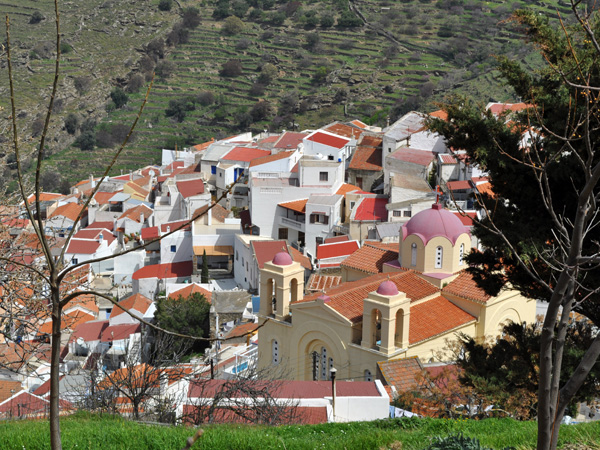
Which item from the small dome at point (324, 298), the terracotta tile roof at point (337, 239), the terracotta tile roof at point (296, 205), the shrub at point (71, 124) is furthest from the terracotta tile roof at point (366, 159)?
the shrub at point (71, 124)

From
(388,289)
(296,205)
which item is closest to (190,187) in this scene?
Answer: (296,205)

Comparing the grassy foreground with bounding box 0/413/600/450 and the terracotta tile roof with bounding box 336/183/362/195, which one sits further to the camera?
the terracotta tile roof with bounding box 336/183/362/195

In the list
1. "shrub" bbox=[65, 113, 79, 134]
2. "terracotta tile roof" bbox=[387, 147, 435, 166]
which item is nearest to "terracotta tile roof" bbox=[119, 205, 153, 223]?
"terracotta tile roof" bbox=[387, 147, 435, 166]

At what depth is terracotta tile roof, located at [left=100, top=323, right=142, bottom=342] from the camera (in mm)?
25255

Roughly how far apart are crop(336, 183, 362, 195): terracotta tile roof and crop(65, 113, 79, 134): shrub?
39.8 metres

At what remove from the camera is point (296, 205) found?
107 feet

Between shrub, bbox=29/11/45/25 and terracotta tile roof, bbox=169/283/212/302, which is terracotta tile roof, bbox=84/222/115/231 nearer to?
terracotta tile roof, bbox=169/283/212/302

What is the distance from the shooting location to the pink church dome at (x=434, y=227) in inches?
714

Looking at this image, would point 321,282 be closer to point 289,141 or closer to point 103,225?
point 103,225

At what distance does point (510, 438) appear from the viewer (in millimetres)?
7148

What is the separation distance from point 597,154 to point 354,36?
2771 inches

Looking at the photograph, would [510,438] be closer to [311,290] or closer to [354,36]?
[311,290]

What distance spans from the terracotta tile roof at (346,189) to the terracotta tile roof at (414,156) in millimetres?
2247

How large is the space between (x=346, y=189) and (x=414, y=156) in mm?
3736
